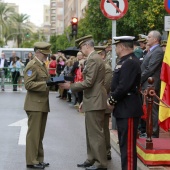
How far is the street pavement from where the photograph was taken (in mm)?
9055

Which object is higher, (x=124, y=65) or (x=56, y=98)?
(x=124, y=65)

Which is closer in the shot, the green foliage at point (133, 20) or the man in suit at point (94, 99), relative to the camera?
the man in suit at point (94, 99)

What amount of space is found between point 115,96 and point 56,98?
49.5 ft

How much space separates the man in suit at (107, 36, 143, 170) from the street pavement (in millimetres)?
1488

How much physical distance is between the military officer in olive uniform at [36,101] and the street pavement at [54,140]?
0.28 meters

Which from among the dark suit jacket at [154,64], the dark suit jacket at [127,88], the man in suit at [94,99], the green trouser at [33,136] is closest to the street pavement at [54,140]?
the green trouser at [33,136]

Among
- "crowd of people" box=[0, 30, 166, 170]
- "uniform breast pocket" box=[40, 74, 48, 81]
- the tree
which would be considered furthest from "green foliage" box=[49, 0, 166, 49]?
"uniform breast pocket" box=[40, 74, 48, 81]

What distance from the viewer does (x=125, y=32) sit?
28016 mm

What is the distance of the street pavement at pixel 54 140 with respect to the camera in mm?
9055

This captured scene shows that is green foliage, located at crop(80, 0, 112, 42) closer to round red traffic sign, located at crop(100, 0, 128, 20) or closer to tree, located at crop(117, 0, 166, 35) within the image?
tree, located at crop(117, 0, 166, 35)

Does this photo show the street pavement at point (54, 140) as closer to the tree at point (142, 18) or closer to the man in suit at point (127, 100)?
the man in suit at point (127, 100)

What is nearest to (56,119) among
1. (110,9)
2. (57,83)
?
(110,9)

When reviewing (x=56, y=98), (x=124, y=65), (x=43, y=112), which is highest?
(x=124, y=65)

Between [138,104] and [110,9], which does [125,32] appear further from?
[138,104]
